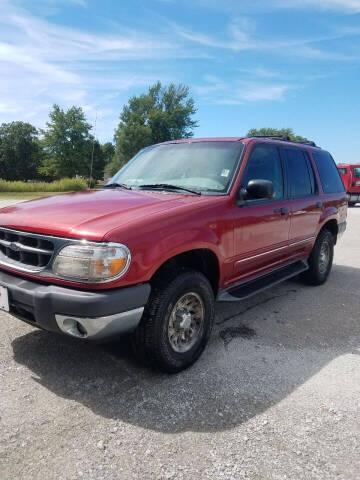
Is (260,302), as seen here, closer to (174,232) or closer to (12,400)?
(174,232)

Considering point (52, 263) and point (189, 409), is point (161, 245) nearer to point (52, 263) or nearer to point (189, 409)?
point (52, 263)

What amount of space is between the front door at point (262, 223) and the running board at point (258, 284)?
4.3 inches

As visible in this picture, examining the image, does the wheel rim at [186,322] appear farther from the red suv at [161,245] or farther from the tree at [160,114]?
the tree at [160,114]

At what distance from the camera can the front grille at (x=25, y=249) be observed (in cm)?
248

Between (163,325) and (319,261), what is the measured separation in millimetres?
3431

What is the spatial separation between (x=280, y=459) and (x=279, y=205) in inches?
100

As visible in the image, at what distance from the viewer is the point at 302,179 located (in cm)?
459

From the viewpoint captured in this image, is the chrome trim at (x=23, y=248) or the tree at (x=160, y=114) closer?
the chrome trim at (x=23, y=248)

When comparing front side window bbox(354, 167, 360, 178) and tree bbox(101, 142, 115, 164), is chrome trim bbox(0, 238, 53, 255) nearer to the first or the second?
front side window bbox(354, 167, 360, 178)

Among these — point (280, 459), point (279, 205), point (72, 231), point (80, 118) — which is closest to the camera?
point (280, 459)

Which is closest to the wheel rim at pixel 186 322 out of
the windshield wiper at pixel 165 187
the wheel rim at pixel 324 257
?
the windshield wiper at pixel 165 187

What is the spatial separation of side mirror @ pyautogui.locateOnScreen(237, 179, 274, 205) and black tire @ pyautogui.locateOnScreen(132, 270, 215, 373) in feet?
3.00

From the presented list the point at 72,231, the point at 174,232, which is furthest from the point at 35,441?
the point at 174,232

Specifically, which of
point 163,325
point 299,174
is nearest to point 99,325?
point 163,325
